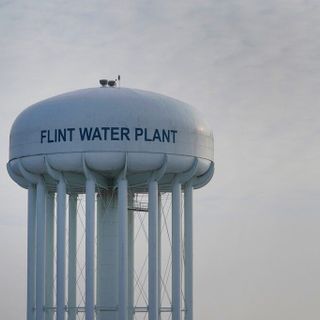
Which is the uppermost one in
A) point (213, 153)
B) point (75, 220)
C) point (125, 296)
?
point (213, 153)

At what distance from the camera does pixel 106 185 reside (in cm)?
4584

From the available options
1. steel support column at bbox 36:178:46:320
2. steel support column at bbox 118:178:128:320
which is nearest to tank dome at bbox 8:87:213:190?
steel support column at bbox 118:178:128:320

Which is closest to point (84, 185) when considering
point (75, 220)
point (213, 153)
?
point (75, 220)

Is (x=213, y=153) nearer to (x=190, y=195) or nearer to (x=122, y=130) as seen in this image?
(x=190, y=195)

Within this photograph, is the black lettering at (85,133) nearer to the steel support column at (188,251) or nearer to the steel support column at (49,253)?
the steel support column at (49,253)

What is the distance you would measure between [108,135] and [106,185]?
12.3ft

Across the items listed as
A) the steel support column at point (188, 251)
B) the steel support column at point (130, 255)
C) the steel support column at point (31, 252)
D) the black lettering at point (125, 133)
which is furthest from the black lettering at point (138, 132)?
the steel support column at point (31, 252)

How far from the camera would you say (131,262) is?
4691cm

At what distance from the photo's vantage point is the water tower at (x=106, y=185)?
42875mm

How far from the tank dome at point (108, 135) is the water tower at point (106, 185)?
0.04m

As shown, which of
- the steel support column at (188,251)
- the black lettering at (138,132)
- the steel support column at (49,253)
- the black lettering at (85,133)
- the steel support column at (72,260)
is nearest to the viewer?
the black lettering at (85,133)

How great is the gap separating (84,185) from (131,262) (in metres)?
4.69

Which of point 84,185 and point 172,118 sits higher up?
point 172,118

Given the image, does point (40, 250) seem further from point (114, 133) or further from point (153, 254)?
point (114, 133)
